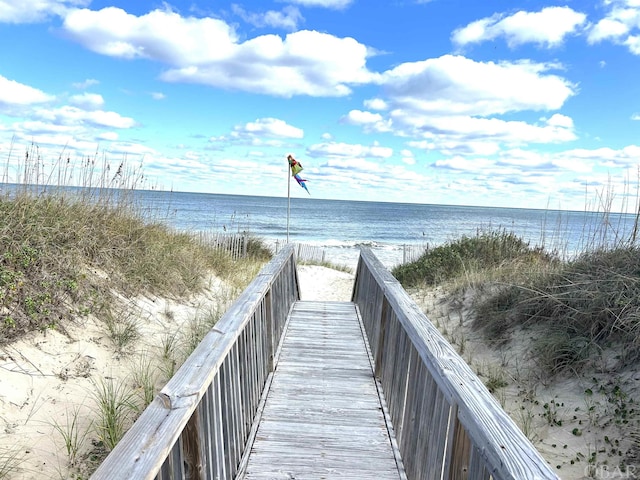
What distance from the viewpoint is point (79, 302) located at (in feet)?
16.6

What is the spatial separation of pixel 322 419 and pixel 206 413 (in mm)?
1580

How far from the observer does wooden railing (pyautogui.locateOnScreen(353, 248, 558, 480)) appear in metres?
1.39

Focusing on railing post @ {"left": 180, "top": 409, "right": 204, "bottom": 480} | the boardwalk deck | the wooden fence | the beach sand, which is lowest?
the beach sand

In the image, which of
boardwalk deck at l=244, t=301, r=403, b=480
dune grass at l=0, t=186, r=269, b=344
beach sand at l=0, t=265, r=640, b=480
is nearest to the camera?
boardwalk deck at l=244, t=301, r=403, b=480

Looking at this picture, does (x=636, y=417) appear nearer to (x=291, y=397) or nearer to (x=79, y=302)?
(x=291, y=397)

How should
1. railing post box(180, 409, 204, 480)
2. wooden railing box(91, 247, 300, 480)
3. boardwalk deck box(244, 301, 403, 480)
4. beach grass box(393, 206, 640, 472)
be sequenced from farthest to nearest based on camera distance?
beach grass box(393, 206, 640, 472), boardwalk deck box(244, 301, 403, 480), railing post box(180, 409, 204, 480), wooden railing box(91, 247, 300, 480)

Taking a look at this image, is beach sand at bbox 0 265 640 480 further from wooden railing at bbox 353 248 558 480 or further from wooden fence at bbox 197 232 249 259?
wooden fence at bbox 197 232 249 259

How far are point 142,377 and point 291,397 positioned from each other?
67.3 inches

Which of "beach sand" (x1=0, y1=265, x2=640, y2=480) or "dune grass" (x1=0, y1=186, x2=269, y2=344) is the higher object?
"dune grass" (x1=0, y1=186, x2=269, y2=344)

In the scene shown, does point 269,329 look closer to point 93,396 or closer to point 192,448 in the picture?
point 93,396

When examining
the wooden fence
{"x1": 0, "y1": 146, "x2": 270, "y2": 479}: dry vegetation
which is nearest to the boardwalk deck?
{"x1": 0, "y1": 146, "x2": 270, "y2": 479}: dry vegetation

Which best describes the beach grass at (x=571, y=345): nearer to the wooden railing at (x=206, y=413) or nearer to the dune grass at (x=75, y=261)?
the wooden railing at (x=206, y=413)

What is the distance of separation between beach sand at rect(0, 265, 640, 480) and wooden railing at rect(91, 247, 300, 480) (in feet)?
4.56

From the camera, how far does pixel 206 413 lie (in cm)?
210
